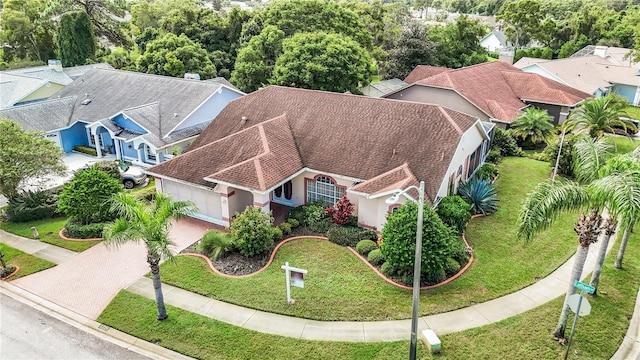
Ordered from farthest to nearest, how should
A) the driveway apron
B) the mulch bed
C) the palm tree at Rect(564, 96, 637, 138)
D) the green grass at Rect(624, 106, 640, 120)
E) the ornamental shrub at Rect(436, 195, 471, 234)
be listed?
1. the green grass at Rect(624, 106, 640, 120)
2. the palm tree at Rect(564, 96, 637, 138)
3. the ornamental shrub at Rect(436, 195, 471, 234)
4. the mulch bed
5. the driveway apron

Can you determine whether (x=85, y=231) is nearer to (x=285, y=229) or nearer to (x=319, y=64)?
(x=285, y=229)

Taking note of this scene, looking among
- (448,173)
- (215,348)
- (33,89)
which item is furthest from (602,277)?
(33,89)

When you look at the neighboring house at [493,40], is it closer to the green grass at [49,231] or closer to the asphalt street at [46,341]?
the green grass at [49,231]

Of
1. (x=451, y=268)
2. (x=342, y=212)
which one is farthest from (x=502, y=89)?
(x=451, y=268)

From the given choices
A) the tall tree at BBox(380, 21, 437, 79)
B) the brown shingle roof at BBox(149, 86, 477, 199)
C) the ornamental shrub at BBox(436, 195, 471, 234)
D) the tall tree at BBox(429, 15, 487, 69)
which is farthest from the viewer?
the tall tree at BBox(429, 15, 487, 69)

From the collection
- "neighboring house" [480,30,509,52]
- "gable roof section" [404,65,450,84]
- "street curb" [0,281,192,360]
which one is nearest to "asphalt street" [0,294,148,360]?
"street curb" [0,281,192,360]

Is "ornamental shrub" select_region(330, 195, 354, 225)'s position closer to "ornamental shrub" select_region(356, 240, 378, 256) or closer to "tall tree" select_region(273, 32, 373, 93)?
"ornamental shrub" select_region(356, 240, 378, 256)

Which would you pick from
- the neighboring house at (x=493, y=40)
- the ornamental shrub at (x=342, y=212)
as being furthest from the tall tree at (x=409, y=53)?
the neighboring house at (x=493, y=40)
